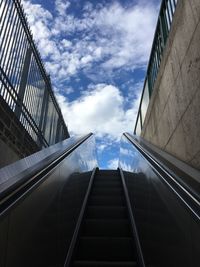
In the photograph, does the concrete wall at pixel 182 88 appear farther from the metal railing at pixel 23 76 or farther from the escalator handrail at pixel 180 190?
the metal railing at pixel 23 76

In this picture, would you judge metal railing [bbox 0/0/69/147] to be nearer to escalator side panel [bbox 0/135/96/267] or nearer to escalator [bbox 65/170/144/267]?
escalator [bbox 65/170/144/267]

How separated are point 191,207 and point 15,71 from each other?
15.0ft

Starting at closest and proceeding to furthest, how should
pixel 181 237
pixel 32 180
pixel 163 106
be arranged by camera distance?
pixel 181 237 → pixel 32 180 → pixel 163 106

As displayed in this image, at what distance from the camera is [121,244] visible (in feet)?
10.4

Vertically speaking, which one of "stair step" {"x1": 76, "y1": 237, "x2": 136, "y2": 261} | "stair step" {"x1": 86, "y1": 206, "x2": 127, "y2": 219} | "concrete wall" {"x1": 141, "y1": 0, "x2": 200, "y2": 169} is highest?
"concrete wall" {"x1": 141, "y1": 0, "x2": 200, "y2": 169}

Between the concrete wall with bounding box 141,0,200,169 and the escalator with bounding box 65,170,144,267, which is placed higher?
the concrete wall with bounding box 141,0,200,169

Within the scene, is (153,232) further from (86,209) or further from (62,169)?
(86,209)

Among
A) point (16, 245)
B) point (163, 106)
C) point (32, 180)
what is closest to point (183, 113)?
point (163, 106)

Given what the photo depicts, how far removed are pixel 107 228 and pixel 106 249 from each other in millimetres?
480

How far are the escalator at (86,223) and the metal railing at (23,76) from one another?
241 cm

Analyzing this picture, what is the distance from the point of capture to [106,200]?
4746 millimetres

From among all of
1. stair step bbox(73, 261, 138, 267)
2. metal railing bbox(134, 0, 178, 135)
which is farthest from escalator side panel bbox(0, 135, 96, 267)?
metal railing bbox(134, 0, 178, 135)

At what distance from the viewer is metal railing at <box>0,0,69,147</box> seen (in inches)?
194

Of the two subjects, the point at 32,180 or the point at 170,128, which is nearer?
the point at 32,180
